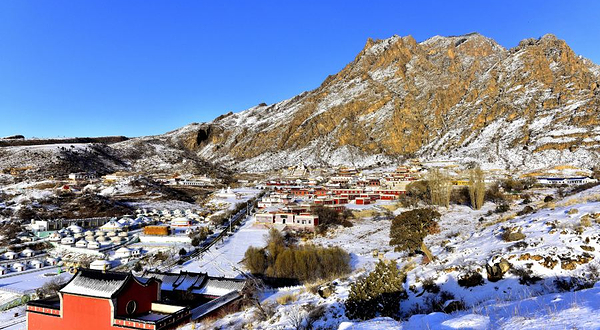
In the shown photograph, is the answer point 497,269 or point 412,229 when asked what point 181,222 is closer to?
point 412,229

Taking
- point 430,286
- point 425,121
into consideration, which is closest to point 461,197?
point 430,286

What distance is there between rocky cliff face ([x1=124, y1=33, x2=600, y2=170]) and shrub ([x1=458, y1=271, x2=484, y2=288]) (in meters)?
90.4

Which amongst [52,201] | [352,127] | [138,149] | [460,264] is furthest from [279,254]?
[138,149]

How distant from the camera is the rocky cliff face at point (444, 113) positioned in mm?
104375

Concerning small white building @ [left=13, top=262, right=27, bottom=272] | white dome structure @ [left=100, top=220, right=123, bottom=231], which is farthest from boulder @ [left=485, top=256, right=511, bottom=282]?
white dome structure @ [left=100, top=220, right=123, bottom=231]

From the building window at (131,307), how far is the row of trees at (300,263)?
43.3ft

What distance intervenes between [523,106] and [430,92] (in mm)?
35367

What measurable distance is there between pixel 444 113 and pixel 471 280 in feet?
457

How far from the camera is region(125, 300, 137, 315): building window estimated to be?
16.5 metres

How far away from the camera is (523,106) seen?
121 metres

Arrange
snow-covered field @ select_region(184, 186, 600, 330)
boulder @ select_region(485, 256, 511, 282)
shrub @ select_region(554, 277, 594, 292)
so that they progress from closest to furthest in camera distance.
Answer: snow-covered field @ select_region(184, 186, 600, 330), shrub @ select_region(554, 277, 594, 292), boulder @ select_region(485, 256, 511, 282)

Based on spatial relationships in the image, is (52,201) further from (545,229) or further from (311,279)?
(545,229)

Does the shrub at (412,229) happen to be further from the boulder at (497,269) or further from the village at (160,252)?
the village at (160,252)

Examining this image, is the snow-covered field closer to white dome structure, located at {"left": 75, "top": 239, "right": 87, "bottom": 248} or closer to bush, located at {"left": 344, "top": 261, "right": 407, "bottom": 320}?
bush, located at {"left": 344, "top": 261, "right": 407, "bottom": 320}
